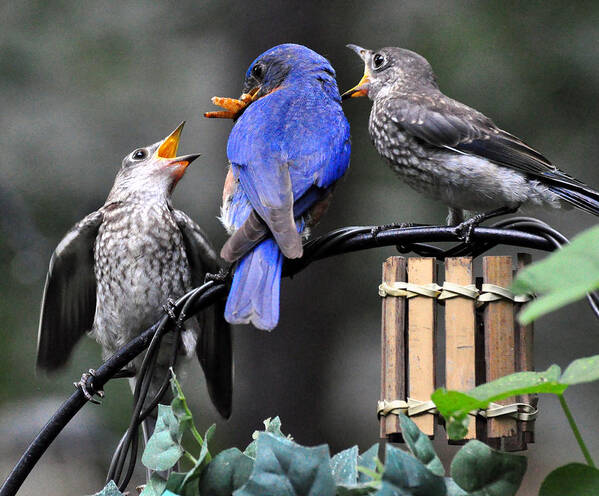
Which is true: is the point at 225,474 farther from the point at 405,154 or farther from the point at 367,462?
the point at 405,154

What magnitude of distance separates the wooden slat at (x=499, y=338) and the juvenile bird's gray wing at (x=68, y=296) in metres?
1.31

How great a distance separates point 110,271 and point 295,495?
1737mm

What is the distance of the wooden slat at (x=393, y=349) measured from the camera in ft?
4.77

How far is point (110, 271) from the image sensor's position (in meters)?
2.52

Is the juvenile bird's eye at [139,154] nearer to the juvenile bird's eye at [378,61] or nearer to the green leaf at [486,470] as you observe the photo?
the juvenile bird's eye at [378,61]

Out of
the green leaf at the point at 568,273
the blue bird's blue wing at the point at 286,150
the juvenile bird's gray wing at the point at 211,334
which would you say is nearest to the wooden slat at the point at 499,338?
the blue bird's blue wing at the point at 286,150

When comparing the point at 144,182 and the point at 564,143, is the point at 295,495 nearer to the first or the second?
the point at 144,182

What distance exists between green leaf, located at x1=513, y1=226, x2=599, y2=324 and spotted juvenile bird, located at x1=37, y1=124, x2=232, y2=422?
5.83 feet

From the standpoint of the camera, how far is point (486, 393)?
0.85 m

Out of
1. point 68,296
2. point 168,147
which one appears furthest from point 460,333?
point 168,147

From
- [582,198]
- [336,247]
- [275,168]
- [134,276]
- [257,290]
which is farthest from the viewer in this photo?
[134,276]

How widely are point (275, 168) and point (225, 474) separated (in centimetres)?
108

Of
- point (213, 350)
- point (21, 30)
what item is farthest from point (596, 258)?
point (21, 30)

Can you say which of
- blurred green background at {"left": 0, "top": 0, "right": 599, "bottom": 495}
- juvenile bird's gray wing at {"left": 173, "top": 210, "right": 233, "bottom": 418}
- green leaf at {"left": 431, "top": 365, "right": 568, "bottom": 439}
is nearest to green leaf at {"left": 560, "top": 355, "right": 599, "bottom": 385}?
green leaf at {"left": 431, "top": 365, "right": 568, "bottom": 439}
